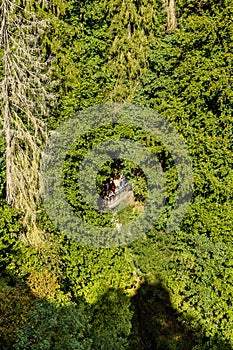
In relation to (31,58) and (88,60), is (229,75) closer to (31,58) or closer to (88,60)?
(88,60)

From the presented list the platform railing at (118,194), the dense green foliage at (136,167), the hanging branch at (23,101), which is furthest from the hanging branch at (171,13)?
the platform railing at (118,194)

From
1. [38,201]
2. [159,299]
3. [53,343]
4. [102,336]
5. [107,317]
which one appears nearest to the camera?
[53,343]

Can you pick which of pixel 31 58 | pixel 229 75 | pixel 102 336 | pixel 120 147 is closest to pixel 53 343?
pixel 102 336

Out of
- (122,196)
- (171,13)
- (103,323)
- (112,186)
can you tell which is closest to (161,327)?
(103,323)

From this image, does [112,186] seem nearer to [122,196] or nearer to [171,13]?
[122,196]

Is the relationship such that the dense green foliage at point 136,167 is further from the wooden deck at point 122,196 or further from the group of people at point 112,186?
the wooden deck at point 122,196
